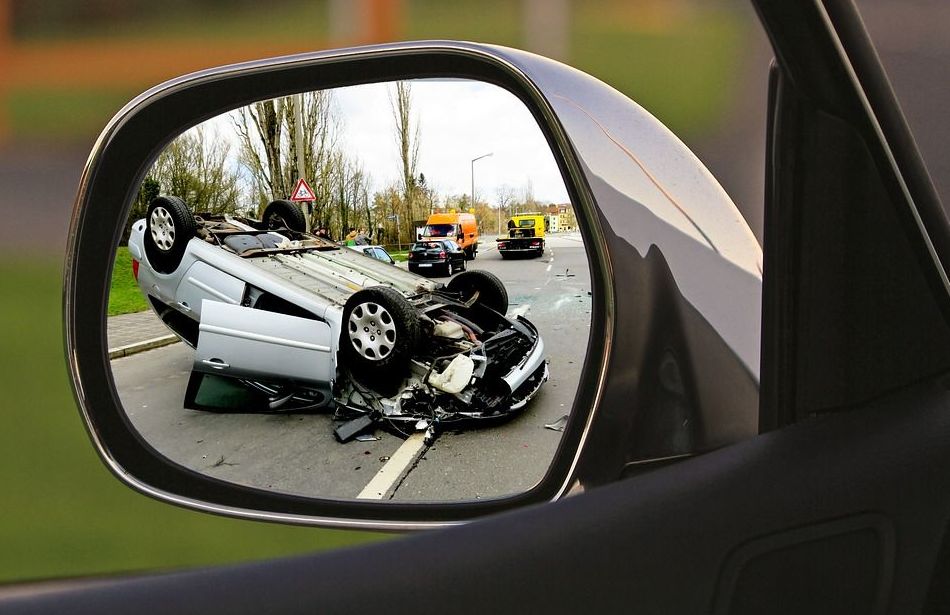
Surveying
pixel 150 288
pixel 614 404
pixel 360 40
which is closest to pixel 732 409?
pixel 614 404

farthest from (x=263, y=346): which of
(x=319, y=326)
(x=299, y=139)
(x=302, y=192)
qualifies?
(x=299, y=139)

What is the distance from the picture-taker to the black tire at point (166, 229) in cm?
121

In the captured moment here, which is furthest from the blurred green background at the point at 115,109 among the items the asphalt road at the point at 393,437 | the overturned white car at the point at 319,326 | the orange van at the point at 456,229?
the orange van at the point at 456,229

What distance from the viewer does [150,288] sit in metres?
1.22

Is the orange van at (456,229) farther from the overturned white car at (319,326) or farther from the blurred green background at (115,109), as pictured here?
Result: the blurred green background at (115,109)

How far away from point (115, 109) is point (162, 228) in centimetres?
27

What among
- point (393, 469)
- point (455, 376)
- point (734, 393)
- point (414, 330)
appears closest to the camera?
point (734, 393)

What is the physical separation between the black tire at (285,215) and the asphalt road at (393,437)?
1.01ft

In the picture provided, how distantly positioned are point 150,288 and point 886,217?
1.33 m

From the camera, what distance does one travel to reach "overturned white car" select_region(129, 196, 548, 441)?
1208 mm

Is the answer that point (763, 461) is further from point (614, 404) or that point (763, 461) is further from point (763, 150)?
point (763, 150)

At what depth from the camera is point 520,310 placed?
3.95 feet

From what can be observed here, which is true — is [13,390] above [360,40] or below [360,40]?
below

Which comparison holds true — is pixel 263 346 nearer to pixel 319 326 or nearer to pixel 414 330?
pixel 319 326
